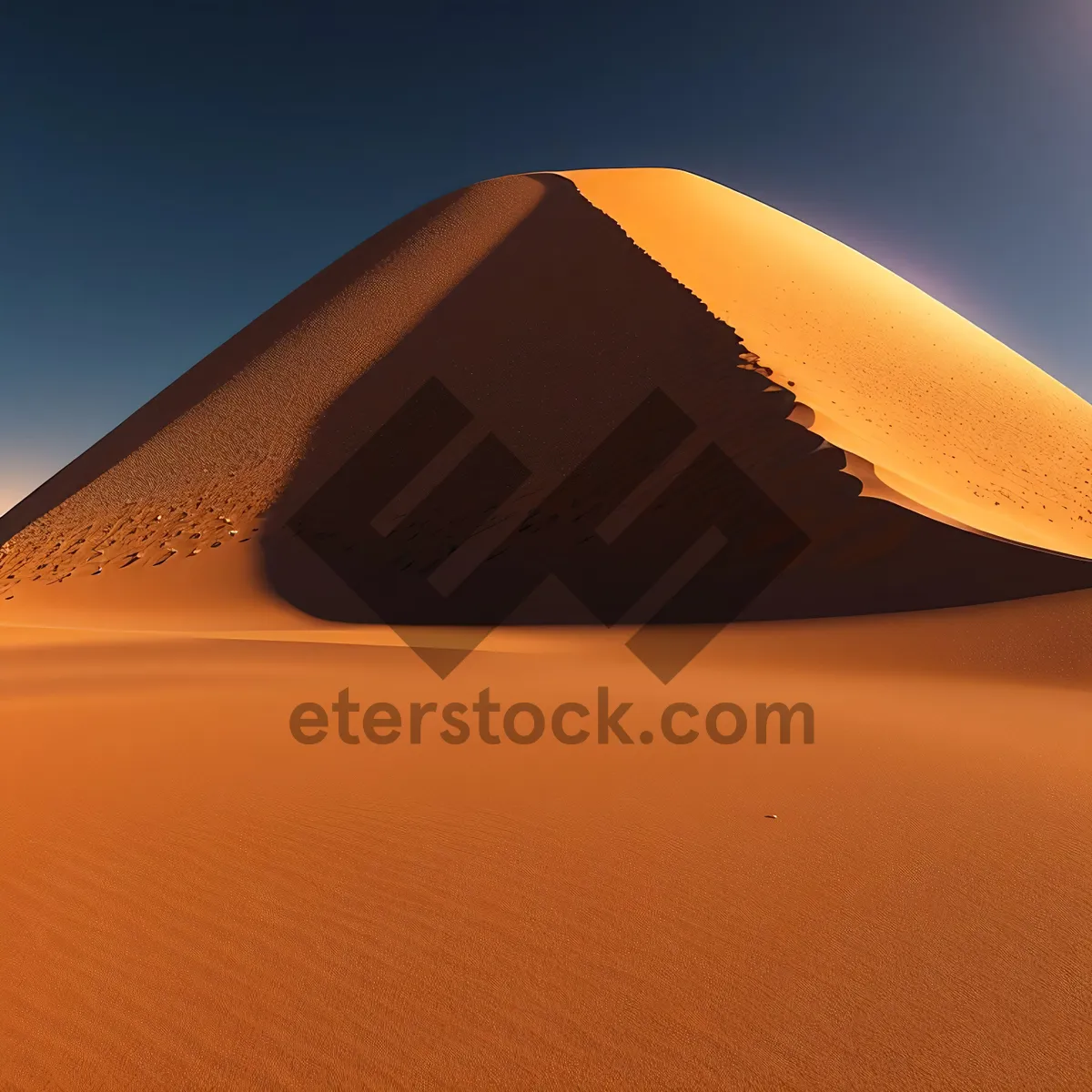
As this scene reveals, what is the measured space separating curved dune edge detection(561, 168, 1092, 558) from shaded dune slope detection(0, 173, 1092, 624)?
1.52 metres

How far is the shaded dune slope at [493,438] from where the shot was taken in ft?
52.2

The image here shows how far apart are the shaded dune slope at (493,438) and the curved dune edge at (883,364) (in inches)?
60.0

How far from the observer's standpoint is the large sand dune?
2.74 meters

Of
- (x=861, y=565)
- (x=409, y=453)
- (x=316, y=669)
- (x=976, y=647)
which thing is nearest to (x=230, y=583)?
(x=409, y=453)

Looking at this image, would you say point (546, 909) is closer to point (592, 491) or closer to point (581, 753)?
point (581, 753)

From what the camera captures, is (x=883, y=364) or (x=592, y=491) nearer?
(x=592, y=491)

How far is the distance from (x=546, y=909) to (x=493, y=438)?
23.9 metres

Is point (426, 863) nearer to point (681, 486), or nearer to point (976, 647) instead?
point (976, 647)

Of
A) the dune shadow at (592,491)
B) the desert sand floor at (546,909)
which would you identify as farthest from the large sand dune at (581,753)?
the dune shadow at (592,491)

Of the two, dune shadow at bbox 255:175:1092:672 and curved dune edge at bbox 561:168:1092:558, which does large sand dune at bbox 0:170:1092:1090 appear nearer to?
dune shadow at bbox 255:175:1092:672

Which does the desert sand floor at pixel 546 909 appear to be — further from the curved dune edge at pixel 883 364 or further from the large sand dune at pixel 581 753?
the curved dune edge at pixel 883 364

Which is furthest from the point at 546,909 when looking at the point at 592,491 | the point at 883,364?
the point at 883,364

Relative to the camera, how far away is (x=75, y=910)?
358 centimetres

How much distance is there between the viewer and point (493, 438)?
26797mm
